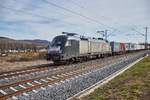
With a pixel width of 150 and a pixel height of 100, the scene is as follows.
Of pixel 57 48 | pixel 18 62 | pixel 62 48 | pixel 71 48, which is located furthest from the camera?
pixel 18 62

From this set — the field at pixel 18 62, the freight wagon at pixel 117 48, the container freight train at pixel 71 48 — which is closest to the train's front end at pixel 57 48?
the container freight train at pixel 71 48

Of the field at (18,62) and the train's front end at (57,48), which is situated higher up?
the train's front end at (57,48)

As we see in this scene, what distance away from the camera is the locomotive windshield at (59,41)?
A: 22.7 metres

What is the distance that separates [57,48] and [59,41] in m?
0.99

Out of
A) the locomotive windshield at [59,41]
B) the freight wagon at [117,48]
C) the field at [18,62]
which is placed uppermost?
the locomotive windshield at [59,41]

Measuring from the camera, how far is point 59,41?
75.8 feet

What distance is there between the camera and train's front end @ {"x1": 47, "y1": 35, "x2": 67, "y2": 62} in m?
21.9

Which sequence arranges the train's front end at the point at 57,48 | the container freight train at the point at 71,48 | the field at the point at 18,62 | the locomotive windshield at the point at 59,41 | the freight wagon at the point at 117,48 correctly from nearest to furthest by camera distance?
the field at the point at 18,62 < the train's front end at the point at 57,48 < the container freight train at the point at 71,48 < the locomotive windshield at the point at 59,41 < the freight wagon at the point at 117,48

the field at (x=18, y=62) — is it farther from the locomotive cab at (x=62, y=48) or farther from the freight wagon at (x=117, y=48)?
the freight wagon at (x=117, y=48)

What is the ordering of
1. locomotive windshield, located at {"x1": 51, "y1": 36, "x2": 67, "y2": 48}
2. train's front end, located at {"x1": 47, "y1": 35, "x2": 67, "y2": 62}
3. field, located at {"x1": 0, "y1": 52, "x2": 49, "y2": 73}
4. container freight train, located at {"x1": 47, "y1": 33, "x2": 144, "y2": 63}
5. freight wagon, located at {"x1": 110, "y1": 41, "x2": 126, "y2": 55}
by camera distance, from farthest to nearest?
freight wagon, located at {"x1": 110, "y1": 41, "x2": 126, "y2": 55}
locomotive windshield, located at {"x1": 51, "y1": 36, "x2": 67, "y2": 48}
container freight train, located at {"x1": 47, "y1": 33, "x2": 144, "y2": 63}
train's front end, located at {"x1": 47, "y1": 35, "x2": 67, "y2": 62}
field, located at {"x1": 0, "y1": 52, "x2": 49, "y2": 73}

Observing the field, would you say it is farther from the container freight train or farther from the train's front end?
the container freight train

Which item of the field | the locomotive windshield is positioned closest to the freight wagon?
the field

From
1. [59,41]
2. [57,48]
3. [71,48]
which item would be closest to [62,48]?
[57,48]

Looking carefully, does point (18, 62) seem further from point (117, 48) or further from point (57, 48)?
point (117, 48)
